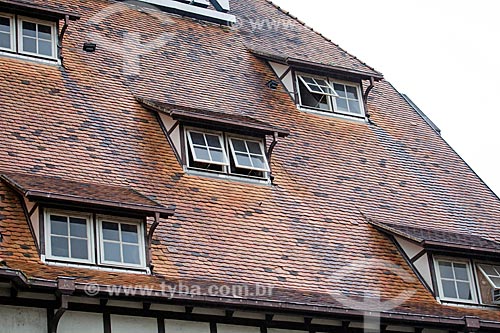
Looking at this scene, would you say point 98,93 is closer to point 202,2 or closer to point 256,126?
point 256,126

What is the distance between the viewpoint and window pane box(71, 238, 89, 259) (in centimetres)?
1653

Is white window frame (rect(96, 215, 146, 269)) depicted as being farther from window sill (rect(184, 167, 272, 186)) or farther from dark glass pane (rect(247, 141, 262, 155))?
dark glass pane (rect(247, 141, 262, 155))

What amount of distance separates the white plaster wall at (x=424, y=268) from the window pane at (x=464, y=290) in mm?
590

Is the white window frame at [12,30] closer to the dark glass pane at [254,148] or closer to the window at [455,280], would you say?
the dark glass pane at [254,148]

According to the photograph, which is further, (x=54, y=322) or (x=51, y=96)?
(x=51, y=96)

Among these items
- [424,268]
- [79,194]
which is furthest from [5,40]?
[424,268]

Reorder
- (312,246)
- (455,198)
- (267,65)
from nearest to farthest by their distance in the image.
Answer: (312,246)
(455,198)
(267,65)

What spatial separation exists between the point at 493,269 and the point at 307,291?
4.09 m

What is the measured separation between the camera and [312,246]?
1939 centimetres

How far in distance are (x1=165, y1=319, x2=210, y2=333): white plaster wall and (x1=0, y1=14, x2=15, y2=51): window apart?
687 centimetres

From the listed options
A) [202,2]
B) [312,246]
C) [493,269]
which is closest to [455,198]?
[493,269]

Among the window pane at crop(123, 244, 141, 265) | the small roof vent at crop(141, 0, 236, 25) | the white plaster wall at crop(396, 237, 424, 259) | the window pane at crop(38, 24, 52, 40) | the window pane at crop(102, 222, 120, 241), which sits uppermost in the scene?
the small roof vent at crop(141, 0, 236, 25)

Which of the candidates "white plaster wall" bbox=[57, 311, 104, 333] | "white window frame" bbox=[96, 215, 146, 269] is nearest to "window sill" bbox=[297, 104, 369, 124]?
"white window frame" bbox=[96, 215, 146, 269]

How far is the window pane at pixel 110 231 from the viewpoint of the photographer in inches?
668
